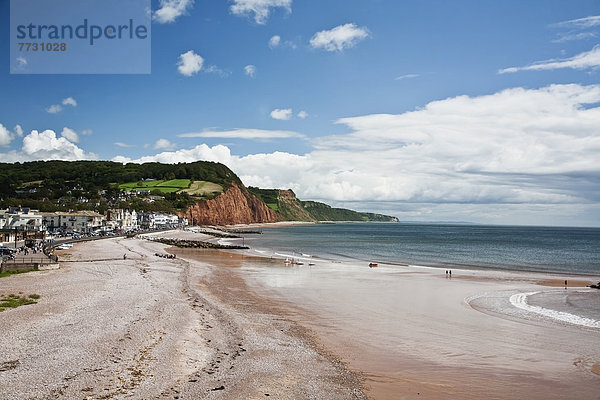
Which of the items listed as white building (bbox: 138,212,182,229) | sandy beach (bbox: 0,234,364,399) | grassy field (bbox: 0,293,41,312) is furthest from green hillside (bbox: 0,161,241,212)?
sandy beach (bbox: 0,234,364,399)

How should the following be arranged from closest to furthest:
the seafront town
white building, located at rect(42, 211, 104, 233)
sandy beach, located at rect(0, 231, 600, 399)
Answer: sandy beach, located at rect(0, 231, 600, 399) < the seafront town < white building, located at rect(42, 211, 104, 233)

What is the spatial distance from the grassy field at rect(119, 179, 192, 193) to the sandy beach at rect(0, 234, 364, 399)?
16297 cm

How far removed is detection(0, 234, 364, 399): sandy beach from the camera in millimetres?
10648

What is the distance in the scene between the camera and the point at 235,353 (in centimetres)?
1393

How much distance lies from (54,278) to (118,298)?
880 centimetres

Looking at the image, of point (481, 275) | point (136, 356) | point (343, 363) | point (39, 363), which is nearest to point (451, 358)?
point (343, 363)

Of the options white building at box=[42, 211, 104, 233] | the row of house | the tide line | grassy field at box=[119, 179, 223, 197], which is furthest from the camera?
grassy field at box=[119, 179, 223, 197]

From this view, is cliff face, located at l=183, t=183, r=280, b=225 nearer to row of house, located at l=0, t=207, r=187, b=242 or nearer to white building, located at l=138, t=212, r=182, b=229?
white building, located at l=138, t=212, r=182, b=229

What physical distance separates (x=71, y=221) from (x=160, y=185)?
94.5 meters

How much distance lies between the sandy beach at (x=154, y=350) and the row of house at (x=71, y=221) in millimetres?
46721

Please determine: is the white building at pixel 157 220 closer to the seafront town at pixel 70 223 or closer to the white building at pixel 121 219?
the seafront town at pixel 70 223

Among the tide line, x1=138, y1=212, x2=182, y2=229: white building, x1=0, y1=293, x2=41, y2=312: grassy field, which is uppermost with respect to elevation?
A: x1=138, y1=212, x2=182, y2=229: white building

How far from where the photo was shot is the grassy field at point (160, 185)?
587 feet

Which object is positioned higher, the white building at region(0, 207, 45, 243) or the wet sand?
the white building at region(0, 207, 45, 243)
